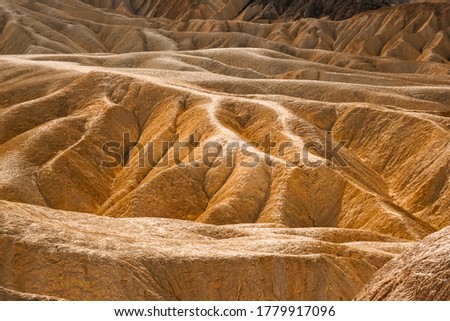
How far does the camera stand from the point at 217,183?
62.3 m

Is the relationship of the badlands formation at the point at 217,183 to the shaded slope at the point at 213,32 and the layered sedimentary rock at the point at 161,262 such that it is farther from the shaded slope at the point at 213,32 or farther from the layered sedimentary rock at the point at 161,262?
the shaded slope at the point at 213,32

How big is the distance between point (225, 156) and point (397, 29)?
423 ft

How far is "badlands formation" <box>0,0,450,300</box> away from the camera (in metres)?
31.9

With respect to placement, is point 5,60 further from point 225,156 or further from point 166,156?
point 225,156

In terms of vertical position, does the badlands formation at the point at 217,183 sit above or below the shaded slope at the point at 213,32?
above

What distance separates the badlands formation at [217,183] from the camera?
31.9 meters

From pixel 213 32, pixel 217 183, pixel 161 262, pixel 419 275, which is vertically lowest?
pixel 213 32

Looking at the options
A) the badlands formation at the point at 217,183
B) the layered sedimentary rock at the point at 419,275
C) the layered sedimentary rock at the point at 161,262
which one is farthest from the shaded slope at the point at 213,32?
the layered sedimentary rock at the point at 419,275

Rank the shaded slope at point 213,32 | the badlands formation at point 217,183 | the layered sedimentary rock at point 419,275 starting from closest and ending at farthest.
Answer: the layered sedimentary rock at point 419,275
the badlands formation at point 217,183
the shaded slope at point 213,32

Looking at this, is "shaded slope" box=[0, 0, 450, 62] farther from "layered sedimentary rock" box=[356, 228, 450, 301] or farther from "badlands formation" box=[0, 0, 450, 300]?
"layered sedimentary rock" box=[356, 228, 450, 301]

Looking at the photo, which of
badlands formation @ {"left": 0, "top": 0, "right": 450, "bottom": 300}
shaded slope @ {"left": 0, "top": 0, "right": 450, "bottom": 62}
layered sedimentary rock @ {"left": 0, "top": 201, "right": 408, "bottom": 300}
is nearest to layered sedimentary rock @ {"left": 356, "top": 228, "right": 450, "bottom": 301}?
badlands formation @ {"left": 0, "top": 0, "right": 450, "bottom": 300}

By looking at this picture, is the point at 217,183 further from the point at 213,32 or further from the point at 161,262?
the point at 213,32

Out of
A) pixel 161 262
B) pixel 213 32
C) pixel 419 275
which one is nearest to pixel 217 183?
pixel 161 262

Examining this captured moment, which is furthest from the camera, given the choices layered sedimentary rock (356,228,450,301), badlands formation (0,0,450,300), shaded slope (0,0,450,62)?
shaded slope (0,0,450,62)
